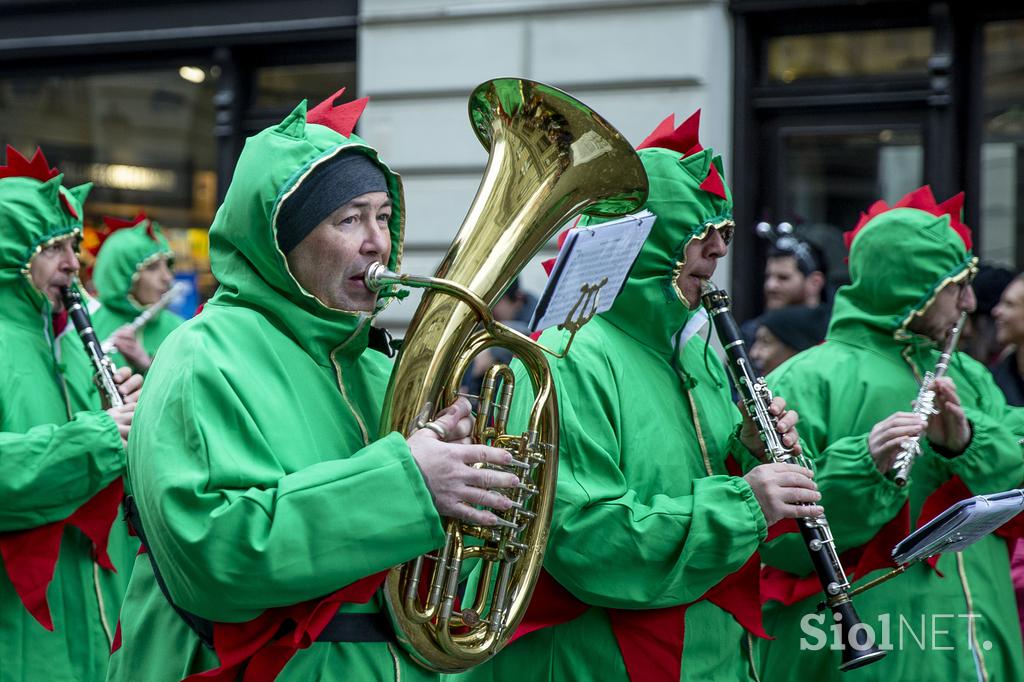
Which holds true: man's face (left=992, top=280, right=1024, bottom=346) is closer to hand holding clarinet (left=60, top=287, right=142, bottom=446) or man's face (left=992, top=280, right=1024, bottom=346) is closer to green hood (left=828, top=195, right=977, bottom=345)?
green hood (left=828, top=195, right=977, bottom=345)

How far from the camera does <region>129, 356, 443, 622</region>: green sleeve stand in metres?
2.51

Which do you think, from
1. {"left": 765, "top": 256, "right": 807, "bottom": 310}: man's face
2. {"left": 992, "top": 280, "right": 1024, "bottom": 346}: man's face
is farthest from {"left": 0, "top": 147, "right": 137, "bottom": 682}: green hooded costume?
{"left": 992, "top": 280, "right": 1024, "bottom": 346}: man's face

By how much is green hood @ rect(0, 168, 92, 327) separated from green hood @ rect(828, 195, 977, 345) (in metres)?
2.79

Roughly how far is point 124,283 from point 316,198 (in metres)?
5.31

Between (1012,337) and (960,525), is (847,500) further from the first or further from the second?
(1012,337)

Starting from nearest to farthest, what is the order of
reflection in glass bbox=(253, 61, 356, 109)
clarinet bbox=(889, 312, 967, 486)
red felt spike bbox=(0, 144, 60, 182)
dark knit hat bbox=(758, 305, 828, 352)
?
clarinet bbox=(889, 312, 967, 486)
red felt spike bbox=(0, 144, 60, 182)
dark knit hat bbox=(758, 305, 828, 352)
reflection in glass bbox=(253, 61, 356, 109)

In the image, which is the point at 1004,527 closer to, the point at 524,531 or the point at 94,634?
the point at 524,531

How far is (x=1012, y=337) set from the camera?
237 inches

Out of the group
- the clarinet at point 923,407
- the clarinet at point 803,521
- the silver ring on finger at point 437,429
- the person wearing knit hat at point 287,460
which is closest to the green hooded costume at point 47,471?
the person wearing knit hat at point 287,460

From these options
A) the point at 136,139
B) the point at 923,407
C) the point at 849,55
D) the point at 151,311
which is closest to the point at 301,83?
the point at 136,139

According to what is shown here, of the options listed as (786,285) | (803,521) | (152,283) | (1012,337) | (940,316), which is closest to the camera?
(803,521)

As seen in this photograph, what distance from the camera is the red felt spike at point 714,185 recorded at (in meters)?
3.72

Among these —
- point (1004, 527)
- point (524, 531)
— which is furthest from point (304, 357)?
point (1004, 527)

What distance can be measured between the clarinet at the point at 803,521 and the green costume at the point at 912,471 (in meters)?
0.58
